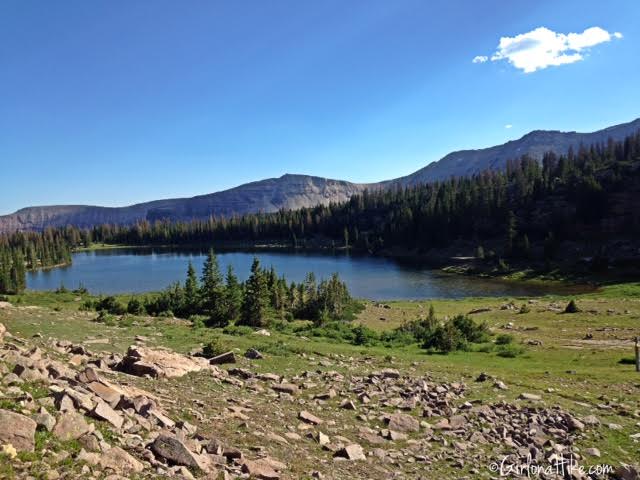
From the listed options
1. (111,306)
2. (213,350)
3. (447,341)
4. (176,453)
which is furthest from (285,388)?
(111,306)

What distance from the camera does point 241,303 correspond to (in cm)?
5291

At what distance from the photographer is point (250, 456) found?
38.0 ft

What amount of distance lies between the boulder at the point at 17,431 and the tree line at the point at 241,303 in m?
37.2

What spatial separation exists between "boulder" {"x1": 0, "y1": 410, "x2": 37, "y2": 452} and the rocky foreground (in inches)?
0.8

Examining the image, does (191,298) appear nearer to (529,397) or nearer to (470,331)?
(470,331)

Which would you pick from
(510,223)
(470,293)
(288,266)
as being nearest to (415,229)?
(510,223)

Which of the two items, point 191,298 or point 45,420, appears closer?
point 45,420

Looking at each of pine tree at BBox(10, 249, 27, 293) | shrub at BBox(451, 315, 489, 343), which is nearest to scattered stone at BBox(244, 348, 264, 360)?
shrub at BBox(451, 315, 489, 343)

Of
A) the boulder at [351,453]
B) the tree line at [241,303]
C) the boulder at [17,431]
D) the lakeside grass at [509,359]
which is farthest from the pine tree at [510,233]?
the boulder at [17,431]

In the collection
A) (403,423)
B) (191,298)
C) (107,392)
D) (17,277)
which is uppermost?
(107,392)

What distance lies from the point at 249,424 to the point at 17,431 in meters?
6.99

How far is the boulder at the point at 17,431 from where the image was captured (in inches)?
330

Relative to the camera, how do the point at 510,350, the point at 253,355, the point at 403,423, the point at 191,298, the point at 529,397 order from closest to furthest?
the point at 403,423 → the point at 529,397 → the point at 253,355 → the point at 510,350 → the point at 191,298

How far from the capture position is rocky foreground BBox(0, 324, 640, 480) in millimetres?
9289
